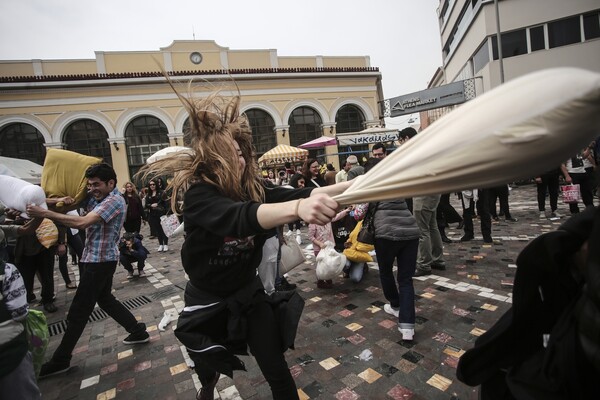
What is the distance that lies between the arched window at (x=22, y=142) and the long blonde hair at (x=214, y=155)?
23397 mm

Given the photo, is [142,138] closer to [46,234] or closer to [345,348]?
[46,234]

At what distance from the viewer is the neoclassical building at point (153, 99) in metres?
19.0

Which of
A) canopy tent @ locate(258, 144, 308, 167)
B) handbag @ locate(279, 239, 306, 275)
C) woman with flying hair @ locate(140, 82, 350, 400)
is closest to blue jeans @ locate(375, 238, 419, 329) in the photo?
handbag @ locate(279, 239, 306, 275)

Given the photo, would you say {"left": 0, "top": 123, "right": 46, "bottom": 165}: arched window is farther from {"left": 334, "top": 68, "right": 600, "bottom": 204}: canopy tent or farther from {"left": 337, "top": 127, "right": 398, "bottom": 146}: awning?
{"left": 334, "top": 68, "right": 600, "bottom": 204}: canopy tent

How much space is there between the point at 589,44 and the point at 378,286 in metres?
19.7

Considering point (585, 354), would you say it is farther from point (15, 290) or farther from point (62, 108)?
point (62, 108)

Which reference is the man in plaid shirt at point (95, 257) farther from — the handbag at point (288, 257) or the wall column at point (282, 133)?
the wall column at point (282, 133)

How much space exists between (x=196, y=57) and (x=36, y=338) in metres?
24.7

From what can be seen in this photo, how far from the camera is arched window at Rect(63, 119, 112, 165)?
19.6 meters

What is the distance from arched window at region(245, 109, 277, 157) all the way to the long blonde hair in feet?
69.6

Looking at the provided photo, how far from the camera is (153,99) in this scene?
67.6ft

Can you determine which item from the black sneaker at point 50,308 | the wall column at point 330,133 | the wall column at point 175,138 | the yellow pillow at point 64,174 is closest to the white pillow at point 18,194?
the yellow pillow at point 64,174

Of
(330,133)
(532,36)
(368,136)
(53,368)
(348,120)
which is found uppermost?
(532,36)

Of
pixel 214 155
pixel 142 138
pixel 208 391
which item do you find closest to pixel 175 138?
pixel 142 138
